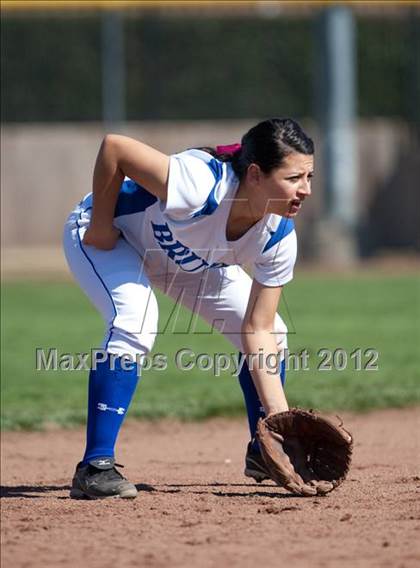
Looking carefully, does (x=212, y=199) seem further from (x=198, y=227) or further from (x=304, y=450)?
(x=304, y=450)

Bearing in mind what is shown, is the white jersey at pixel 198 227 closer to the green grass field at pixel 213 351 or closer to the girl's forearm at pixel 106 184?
the girl's forearm at pixel 106 184

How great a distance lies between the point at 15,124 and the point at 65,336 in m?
10.8

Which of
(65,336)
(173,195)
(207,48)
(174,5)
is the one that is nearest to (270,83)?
(207,48)

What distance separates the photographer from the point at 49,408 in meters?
6.86

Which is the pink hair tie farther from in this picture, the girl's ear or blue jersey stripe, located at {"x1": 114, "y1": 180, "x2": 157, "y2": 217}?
blue jersey stripe, located at {"x1": 114, "y1": 180, "x2": 157, "y2": 217}

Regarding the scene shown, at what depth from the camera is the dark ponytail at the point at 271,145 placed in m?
A: 3.97

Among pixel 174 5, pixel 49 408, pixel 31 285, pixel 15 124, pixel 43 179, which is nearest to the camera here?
pixel 49 408

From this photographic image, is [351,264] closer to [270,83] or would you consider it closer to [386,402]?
[270,83]

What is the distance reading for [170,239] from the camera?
164 inches

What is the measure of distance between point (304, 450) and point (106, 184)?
1.25 meters

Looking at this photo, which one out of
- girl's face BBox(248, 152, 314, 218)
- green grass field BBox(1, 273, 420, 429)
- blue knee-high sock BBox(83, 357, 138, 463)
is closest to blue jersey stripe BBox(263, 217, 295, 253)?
girl's face BBox(248, 152, 314, 218)

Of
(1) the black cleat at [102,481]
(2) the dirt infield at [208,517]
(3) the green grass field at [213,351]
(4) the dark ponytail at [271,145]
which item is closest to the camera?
(2) the dirt infield at [208,517]

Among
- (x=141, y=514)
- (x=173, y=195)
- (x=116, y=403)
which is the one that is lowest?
(x=141, y=514)

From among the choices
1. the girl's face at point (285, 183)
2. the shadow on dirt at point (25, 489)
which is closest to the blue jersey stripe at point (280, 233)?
the girl's face at point (285, 183)
